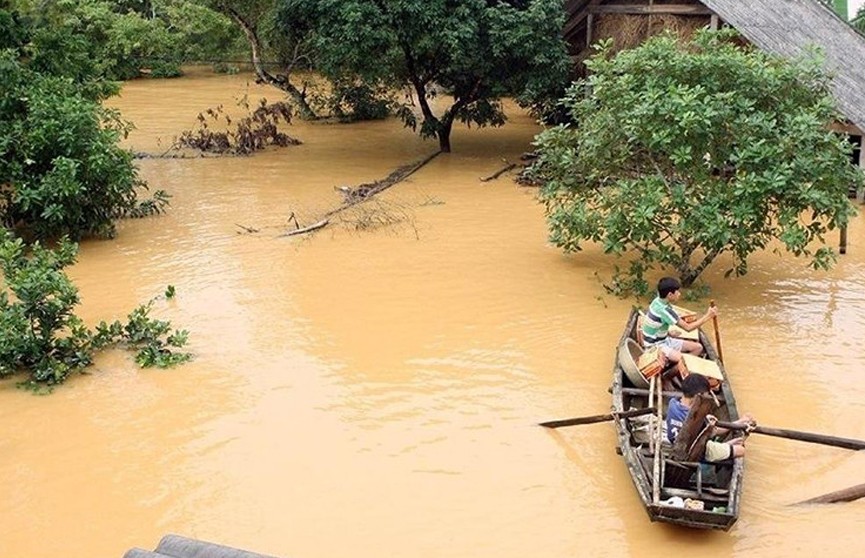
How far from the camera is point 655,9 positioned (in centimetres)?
1612

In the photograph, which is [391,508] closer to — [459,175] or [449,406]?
[449,406]

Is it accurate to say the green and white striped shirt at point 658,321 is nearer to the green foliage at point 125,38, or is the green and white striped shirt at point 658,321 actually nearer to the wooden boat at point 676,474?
the wooden boat at point 676,474

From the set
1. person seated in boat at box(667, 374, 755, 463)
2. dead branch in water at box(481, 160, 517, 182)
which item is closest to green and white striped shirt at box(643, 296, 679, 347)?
person seated in boat at box(667, 374, 755, 463)

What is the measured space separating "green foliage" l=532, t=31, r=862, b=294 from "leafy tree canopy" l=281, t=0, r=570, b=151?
513cm

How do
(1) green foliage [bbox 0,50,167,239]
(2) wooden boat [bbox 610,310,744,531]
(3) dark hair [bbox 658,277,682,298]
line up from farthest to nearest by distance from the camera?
(1) green foliage [bbox 0,50,167,239] < (3) dark hair [bbox 658,277,682,298] < (2) wooden boat [bbox 610,310,744,531]

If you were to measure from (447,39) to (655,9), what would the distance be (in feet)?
12.6

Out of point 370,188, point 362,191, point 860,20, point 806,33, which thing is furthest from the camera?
point 860,20

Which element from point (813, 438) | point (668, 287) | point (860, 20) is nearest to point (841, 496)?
Result: point (813, 438)

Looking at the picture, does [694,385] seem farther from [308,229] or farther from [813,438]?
[308,229]

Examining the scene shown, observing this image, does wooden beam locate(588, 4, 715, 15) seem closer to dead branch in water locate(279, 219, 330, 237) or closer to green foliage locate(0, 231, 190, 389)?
dead branch in water locate(279, 219, 330, 237)

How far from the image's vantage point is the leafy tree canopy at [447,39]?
15.6 m

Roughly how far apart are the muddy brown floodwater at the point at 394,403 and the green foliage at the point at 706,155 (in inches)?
37.9

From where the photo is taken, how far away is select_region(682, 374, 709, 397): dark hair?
6592mm

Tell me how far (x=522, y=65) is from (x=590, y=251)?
5.38 meters
